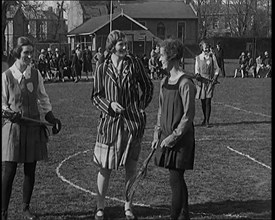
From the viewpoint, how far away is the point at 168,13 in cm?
4072

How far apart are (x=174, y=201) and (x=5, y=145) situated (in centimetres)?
156

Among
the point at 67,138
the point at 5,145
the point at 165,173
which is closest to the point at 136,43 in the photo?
the point at 67,138

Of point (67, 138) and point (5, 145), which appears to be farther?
point (67, 138)

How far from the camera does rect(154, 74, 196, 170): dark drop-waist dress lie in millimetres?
4938

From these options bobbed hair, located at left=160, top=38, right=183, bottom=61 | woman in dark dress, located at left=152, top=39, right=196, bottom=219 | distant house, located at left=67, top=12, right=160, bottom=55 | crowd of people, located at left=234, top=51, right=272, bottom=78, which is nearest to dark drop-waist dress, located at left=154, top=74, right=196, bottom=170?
woman in dark dress, located at left=152, top=39, right=196, bottom=219

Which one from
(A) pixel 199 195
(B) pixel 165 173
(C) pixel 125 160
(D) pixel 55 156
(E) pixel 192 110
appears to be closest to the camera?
(E) pixel 192 110

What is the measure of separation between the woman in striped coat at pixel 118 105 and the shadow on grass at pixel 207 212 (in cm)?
30

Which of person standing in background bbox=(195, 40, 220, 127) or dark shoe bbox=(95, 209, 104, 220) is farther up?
person standing in background bbox=(195, 40, 220, 127)

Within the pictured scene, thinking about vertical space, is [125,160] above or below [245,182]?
above

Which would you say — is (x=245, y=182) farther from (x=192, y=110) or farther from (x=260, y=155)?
(x=192, y=110)

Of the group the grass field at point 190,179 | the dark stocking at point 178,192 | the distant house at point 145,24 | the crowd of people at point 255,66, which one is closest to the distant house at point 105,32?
the distant house at point 145,24

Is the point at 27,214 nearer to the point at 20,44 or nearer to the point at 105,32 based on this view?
the point at 20,44

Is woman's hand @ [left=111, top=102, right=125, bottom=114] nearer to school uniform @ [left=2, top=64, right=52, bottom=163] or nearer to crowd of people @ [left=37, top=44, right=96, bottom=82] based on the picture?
school uniform @ [left=2, top=64, right=52, bottom=163]

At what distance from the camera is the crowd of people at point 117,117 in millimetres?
5000
